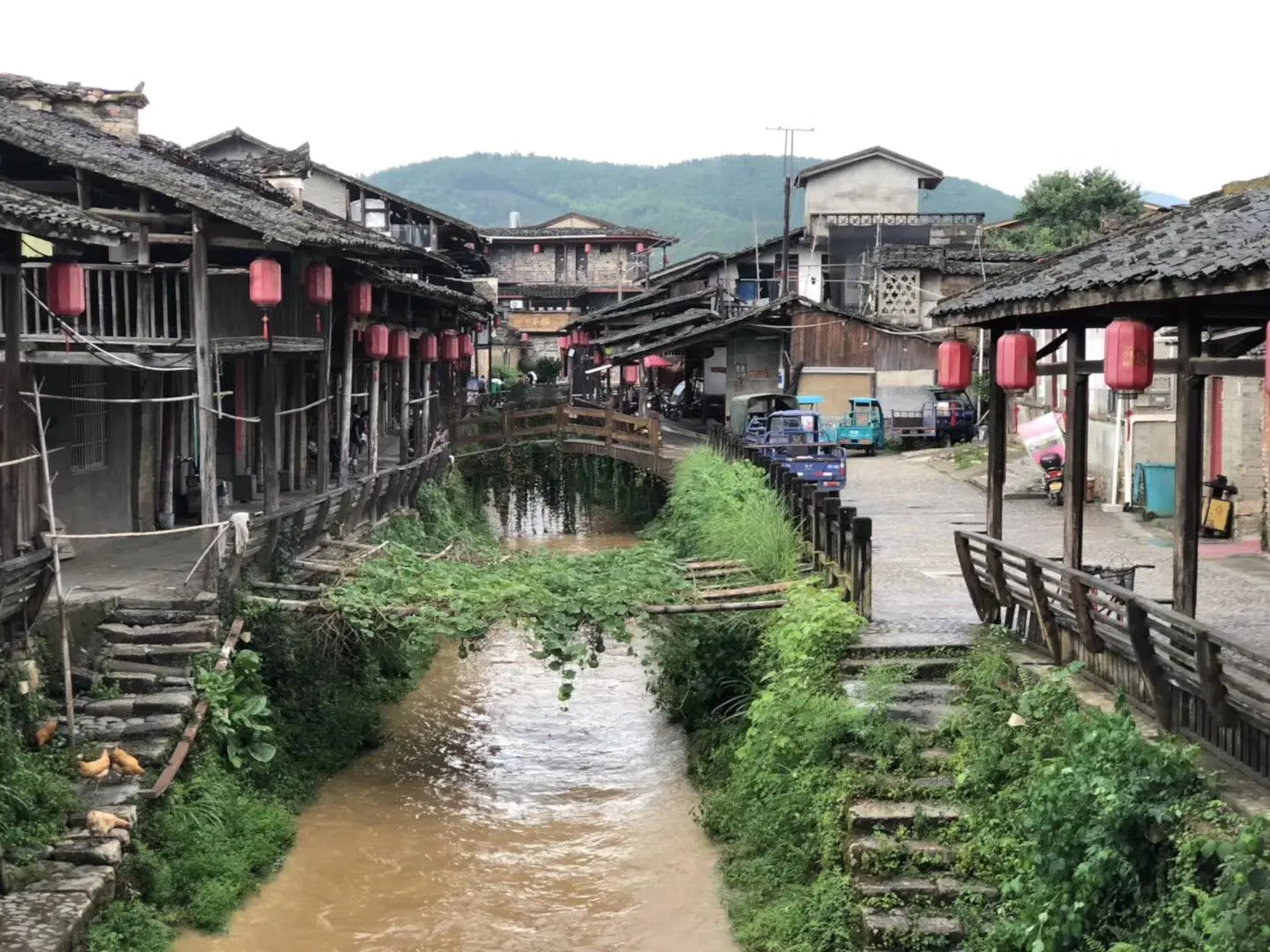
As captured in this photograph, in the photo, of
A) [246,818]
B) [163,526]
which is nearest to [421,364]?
[163,526]

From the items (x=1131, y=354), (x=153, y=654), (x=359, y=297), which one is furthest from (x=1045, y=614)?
(x=359, y=297)

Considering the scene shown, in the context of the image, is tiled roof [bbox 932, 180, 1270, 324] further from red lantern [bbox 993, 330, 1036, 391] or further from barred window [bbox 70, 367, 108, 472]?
barred window [bbox 70, 367, 108, 472]

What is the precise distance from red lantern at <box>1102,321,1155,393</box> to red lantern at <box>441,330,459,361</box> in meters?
23.2

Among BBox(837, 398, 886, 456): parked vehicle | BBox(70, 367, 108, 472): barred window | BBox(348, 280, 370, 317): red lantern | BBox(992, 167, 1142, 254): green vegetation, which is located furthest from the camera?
BBox(992, 167, 1142, 254): green vegetation

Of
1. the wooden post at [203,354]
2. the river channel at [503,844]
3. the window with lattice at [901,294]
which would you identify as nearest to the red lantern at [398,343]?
the river channel at [503,844]

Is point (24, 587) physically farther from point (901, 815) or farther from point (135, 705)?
point (901, 815)

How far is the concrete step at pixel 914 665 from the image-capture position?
12.7m

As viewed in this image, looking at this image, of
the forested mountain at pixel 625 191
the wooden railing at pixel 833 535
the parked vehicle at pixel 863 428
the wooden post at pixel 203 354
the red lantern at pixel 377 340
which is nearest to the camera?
the wooden railing at pixel 833 535

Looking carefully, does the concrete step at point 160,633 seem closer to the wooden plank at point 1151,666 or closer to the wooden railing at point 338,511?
the wooden railing at point 338,511

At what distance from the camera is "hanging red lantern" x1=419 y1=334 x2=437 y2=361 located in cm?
3027

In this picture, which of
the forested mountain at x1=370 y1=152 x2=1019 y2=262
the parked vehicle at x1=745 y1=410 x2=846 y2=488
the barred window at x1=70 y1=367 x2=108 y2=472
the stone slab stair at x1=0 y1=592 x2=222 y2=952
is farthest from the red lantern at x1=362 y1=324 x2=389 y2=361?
the forested mountain at x1=370 y1=152 x2=1019 y2=262

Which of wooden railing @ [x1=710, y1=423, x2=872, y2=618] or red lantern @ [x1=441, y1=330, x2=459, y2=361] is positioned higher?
red lantern @ [x1=441, y1=330, x2=459, y2=361]

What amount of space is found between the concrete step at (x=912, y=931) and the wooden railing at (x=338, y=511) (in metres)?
8.67

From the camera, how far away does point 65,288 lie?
14.0 m
